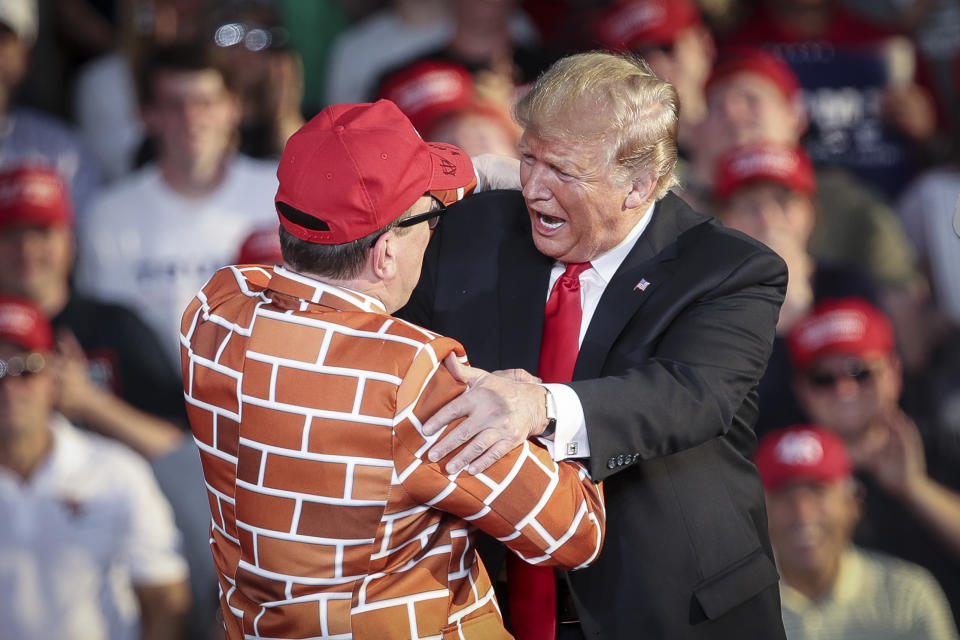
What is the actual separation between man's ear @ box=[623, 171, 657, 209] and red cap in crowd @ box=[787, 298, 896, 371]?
6.28 feet

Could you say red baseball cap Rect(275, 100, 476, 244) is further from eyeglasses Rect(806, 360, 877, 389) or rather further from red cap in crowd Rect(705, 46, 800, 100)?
red cap in crowd Rect(705, 46, 800, 100)

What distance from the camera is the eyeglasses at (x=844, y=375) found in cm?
396

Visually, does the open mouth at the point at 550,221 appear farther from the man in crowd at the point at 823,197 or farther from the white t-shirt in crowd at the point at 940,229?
the white t-shirt in crowd at the point at 940,229

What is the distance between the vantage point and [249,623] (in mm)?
1890

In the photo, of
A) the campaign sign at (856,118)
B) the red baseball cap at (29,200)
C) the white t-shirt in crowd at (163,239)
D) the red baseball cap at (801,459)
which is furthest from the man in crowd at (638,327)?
the campaign sign at (856,118)

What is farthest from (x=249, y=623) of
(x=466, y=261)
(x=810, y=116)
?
(x=810, y=116)

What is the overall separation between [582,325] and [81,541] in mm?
2229

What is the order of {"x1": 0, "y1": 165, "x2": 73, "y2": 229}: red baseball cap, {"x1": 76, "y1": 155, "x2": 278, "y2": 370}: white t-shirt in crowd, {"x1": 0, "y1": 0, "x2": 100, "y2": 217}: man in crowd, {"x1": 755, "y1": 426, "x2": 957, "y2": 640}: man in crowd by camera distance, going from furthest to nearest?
{"x1": 0, "y1": 0, "x2": 100, "y2": 217}: man in crowd < {"x1": 76, "y1": 155, "x2": 278, "y2": 370}: white t-shirt in crowd < {"x1": 0, "y1": 165, "x2": 73, "y2": 229}: red baseball cap < {"x1": 755, "y1": 426, "x2": 957, "y2": 640}: man in crowd

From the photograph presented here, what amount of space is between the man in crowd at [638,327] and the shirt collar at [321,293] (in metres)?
0.39

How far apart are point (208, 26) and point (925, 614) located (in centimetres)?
305

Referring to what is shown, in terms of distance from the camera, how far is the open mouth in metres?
2.16

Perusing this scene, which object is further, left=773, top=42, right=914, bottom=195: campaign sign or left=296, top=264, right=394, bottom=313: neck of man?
left=773, top=42, right=914, bottom=195: campaign sign

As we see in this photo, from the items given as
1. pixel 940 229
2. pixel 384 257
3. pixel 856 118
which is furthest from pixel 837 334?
pixel 384 257

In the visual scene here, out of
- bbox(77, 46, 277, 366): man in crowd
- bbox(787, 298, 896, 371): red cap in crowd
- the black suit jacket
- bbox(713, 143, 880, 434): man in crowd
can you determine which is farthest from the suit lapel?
bbox(77, 46, 277, 366): man in crowd
